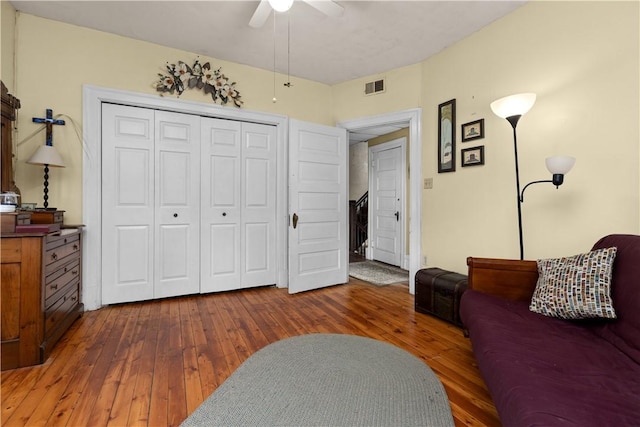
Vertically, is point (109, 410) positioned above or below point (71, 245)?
below

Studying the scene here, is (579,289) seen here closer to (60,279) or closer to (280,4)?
(280,4)

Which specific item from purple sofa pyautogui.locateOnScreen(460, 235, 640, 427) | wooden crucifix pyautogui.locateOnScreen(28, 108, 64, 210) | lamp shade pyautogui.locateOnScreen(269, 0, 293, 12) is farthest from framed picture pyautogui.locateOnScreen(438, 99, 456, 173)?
wooden crucifix pyautogui.locateOnScreen(28, 108, 64, 210)

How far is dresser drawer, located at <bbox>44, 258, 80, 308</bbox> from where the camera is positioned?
6.63ft

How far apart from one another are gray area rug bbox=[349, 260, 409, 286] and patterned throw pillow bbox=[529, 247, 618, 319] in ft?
7.59

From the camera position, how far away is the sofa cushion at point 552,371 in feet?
2.94

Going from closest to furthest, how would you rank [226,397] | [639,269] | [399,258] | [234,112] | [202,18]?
1. [639,269]
2. [226,397]
3. [202,18]
4. [234,112]
5. [399,258]

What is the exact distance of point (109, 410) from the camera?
1477 millimetres

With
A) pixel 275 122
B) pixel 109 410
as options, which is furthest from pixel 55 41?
pixel 109 410

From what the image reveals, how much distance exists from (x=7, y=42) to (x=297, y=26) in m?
2.40

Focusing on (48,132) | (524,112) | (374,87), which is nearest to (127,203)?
(48,132)

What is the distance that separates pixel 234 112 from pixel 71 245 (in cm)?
204

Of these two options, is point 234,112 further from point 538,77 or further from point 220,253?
point 538,77

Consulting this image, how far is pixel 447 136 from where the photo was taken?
3.13m

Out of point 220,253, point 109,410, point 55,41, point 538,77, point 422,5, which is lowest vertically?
point 109,410
